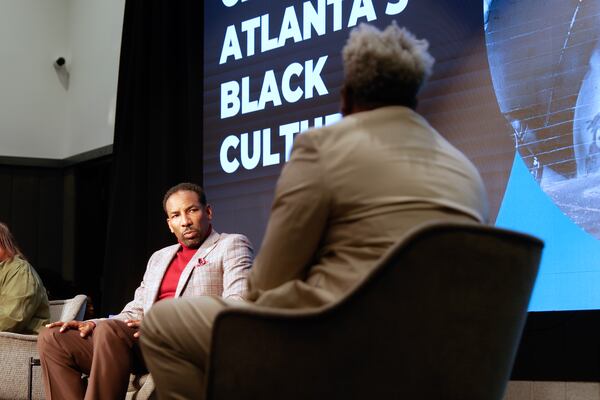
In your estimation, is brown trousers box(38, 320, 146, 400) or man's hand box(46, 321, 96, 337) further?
man's hand box(46, 321, 96, 337)

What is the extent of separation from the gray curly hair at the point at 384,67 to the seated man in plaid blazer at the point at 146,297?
170cm

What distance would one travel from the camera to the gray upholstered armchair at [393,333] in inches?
60.2

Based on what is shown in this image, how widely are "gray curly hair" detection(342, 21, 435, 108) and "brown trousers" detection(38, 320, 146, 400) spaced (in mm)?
1841

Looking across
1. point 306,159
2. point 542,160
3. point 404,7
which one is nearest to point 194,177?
point 404,7

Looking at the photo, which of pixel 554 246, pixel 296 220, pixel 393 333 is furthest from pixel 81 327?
pixel 393 333

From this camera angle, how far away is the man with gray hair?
165cm

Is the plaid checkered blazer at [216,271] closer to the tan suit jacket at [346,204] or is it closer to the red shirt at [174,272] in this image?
the red shirt at [174,272]

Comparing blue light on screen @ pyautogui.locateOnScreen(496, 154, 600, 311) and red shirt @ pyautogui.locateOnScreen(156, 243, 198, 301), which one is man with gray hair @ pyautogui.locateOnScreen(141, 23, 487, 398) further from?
red shirt @ pyautogui.locateOnScreen(156, 243, 198, 301)

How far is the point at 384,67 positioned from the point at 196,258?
6.70 feet

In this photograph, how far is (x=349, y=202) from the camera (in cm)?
166

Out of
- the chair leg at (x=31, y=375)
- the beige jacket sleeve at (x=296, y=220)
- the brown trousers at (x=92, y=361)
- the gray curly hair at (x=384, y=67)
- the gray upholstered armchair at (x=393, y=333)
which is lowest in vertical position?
the chair leg at (x=31, y=375)

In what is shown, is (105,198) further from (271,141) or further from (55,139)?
(271,141)

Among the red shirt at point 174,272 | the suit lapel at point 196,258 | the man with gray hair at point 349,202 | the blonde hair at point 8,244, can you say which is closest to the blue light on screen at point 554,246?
the suit lapel at point 196,258

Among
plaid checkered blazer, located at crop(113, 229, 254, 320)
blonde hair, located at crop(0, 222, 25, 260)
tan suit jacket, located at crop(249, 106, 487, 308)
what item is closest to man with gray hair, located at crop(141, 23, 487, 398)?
tan suit jacket, located at crop(249, 106, 487, 308)
